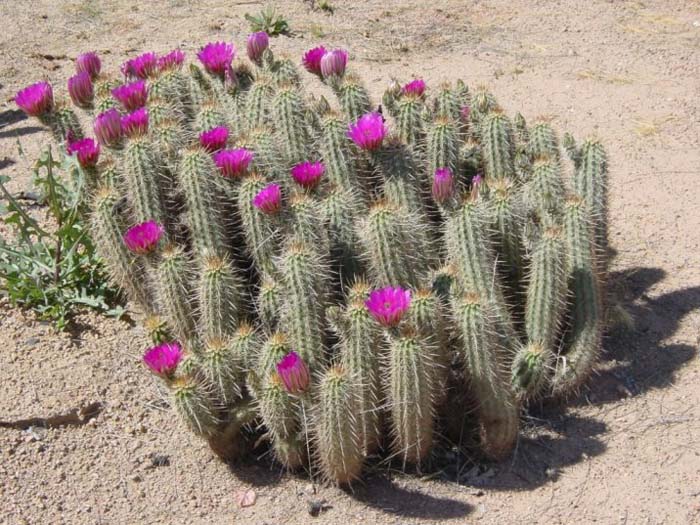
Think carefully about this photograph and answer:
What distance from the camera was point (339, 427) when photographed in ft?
11.1

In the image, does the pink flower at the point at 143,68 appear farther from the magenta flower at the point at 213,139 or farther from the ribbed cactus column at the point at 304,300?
the ribbed cactus column at the point at 304,300

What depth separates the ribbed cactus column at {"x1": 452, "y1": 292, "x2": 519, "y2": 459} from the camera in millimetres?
3537

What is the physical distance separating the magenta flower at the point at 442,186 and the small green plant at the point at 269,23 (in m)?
4.72

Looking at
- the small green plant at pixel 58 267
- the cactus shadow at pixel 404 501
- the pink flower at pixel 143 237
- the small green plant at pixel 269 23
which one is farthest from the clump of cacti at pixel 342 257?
the small green plant at pixel 269 23

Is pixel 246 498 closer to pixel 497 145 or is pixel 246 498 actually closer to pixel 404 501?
pixel 404 501

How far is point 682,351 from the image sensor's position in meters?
4.58

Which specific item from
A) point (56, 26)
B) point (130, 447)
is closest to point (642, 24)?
point (56, 26)

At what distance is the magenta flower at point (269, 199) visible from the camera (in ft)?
11.9

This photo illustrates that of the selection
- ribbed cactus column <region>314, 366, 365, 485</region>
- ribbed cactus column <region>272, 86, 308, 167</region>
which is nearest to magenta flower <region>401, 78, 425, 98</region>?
ribbed cactus column <region>272, 86, 308, 167</region>

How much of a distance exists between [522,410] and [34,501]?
202 centimetres

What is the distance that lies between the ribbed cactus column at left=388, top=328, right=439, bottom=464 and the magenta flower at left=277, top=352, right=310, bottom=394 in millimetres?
320

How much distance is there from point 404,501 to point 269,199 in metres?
1.29

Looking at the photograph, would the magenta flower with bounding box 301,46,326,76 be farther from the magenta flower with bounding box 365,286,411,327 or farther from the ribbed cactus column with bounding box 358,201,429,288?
the magenta flower with bounding box 365,286,411,327

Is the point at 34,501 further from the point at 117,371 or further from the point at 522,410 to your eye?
the point at 522,410
